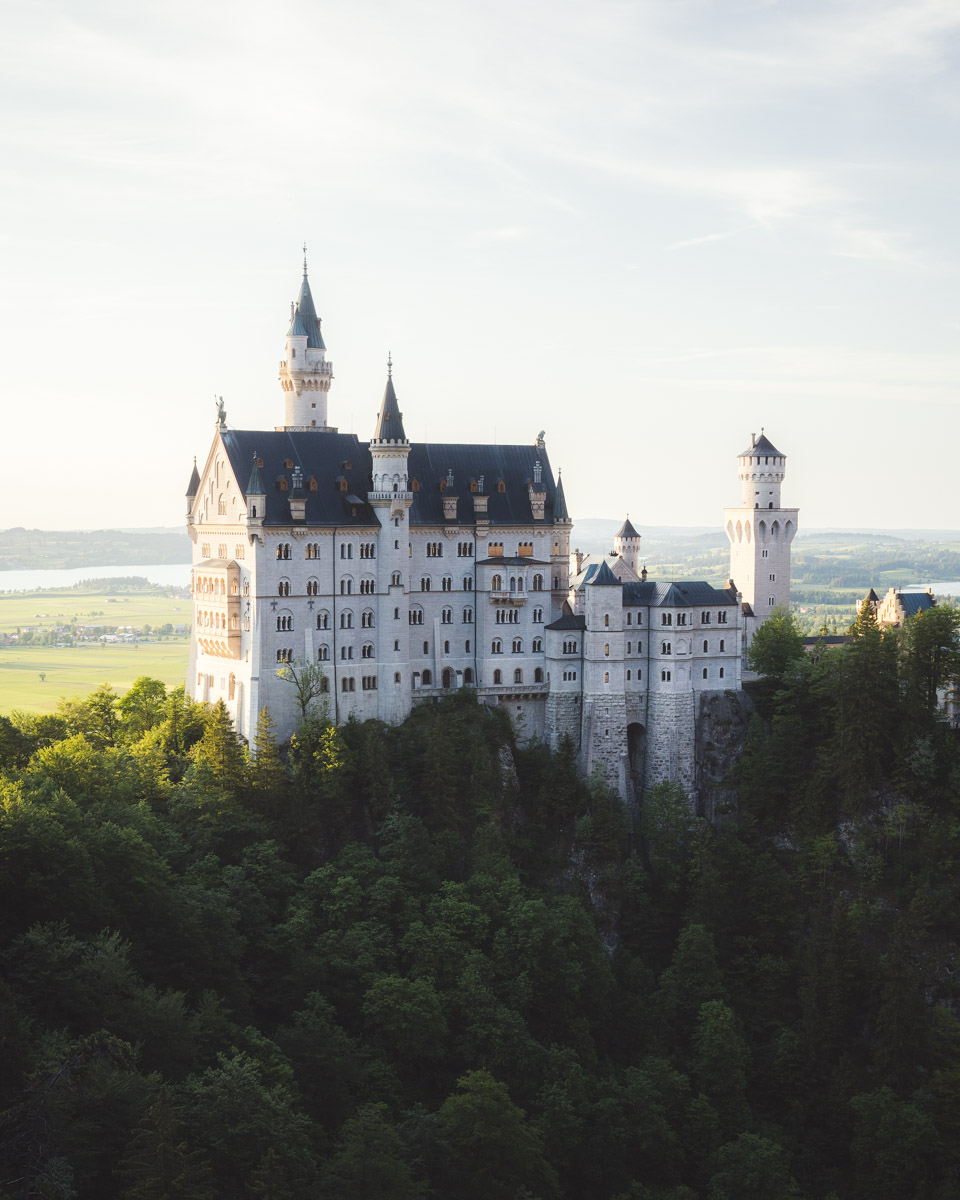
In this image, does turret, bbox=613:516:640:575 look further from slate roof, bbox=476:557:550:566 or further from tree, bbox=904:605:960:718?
tree, bbox=904:605:960:718

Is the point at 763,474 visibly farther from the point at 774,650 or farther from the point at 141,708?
the point at 141,708

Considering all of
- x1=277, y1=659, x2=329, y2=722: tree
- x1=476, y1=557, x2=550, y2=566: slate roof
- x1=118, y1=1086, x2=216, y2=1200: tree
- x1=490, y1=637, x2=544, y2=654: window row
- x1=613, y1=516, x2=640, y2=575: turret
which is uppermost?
x1=613, y1=516, x2=640, y2=575: turret

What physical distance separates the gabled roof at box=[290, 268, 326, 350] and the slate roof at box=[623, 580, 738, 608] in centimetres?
2850

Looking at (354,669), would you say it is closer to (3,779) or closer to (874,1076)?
(3,779)

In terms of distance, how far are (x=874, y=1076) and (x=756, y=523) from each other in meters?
44.2

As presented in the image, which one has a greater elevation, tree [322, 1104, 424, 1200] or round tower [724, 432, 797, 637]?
round tower [724, 432, 797, 637]

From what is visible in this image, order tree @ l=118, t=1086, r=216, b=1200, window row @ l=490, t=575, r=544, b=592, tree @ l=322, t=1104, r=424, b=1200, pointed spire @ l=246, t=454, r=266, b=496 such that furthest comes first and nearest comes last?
window row @ l=490, t=575, r=544, b=592
pointed spire @ l=246, t=454, r=266, b=496
tree @ l=322, t=1104, r=424, b=1200
tree @ l=118, t=1086, r=216, b=1200

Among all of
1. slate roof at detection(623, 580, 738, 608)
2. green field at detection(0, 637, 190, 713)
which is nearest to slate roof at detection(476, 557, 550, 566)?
slate roof at detection(623, 580, 738, 608)

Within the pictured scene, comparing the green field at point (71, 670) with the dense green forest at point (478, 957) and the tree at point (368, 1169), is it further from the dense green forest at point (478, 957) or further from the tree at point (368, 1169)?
the tree at point (368, 1169)

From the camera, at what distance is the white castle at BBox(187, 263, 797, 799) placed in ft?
291

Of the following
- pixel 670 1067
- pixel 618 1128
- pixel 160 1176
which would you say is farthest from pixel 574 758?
pixel 160 1176

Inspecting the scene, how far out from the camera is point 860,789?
8862 centimetres

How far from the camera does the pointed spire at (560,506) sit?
99.5m

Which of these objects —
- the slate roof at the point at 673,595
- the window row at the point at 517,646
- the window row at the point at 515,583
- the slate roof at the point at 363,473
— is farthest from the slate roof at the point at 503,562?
the slate roof at the point at 673,595
